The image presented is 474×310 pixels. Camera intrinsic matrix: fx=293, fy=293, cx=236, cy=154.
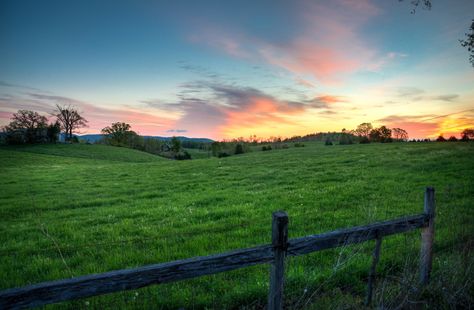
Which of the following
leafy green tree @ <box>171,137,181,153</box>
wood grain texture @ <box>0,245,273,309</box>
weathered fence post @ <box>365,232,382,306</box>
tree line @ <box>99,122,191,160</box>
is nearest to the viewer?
wood grain texture @ <box>0,245,273,309</box>

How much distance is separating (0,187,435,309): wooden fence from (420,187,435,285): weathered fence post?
85cm

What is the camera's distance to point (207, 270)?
353 centimetres

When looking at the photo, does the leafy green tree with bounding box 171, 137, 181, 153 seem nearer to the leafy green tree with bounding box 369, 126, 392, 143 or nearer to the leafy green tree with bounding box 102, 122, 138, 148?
the leafy green tree with bounding box 102, 122, 138, 148

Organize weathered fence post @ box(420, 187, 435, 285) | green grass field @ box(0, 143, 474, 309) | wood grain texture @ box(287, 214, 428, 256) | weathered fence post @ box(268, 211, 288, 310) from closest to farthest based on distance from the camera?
weathered fence post @ box(268, 211, 288, 310)
wood grain texture @ box(287, 214, 428, 256)
weathered fence post @ box(420, 187, 435, 285)
green grass field @ box(0, 143, 474, 309)

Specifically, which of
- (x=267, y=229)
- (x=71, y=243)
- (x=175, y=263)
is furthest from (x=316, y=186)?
(x=175, y=263)

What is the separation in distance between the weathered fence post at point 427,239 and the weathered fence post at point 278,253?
12.4 feet

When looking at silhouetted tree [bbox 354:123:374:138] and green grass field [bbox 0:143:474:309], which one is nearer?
green grass field [bbox 0:143:474:309]

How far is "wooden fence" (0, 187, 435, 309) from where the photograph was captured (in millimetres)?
2789

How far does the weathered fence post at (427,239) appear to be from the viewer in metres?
5.95

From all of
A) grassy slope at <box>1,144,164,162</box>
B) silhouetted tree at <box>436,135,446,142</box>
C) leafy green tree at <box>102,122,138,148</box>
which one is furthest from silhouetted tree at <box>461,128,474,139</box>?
leafy green tree at <box>102,122,138,148</box>

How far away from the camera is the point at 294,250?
13.5ft

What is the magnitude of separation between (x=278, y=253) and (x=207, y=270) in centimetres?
101

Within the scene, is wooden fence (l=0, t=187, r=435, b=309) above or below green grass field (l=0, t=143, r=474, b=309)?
above

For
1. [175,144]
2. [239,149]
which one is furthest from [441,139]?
[175,144]
